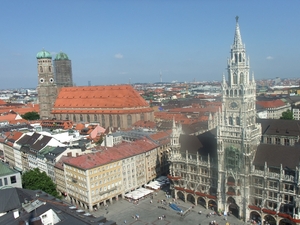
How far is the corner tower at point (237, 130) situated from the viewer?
232 feet

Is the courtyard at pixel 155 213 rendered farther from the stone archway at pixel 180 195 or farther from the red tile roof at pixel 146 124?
the red tile roof at pixel 146 124

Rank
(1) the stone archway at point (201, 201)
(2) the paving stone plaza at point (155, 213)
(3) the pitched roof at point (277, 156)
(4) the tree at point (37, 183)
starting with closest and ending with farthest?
(3) the pitched roof at point (277, 156) < (2) the paving stone plaza at point (155, 213) < (4) the tree at point (37, 183) < (1) the stone archway at point (201, 201)

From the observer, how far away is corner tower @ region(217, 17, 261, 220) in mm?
70625

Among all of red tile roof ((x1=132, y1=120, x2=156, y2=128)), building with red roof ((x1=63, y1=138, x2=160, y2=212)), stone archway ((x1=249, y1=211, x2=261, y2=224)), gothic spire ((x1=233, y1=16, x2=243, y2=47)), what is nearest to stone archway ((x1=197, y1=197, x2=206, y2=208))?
stone archway ((x1=249, y1=211, x2=261, y2=224))

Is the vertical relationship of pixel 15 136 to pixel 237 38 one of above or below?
below

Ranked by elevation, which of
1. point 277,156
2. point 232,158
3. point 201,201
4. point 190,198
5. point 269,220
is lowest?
point 201,201

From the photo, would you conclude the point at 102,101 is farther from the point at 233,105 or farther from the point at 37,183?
the point at 233,105

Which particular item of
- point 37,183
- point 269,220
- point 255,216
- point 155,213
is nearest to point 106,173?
point 155,213

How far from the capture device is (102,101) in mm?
180000

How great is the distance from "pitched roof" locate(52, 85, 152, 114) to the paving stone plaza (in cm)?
8616

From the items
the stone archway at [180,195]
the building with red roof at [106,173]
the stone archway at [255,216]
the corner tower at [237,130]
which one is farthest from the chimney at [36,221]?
the stone archway at [180,195]

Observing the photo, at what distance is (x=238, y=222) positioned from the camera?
72312 millimetres

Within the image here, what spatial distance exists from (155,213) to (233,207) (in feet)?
62.8

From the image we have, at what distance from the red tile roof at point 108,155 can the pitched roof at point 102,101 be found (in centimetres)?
7075
